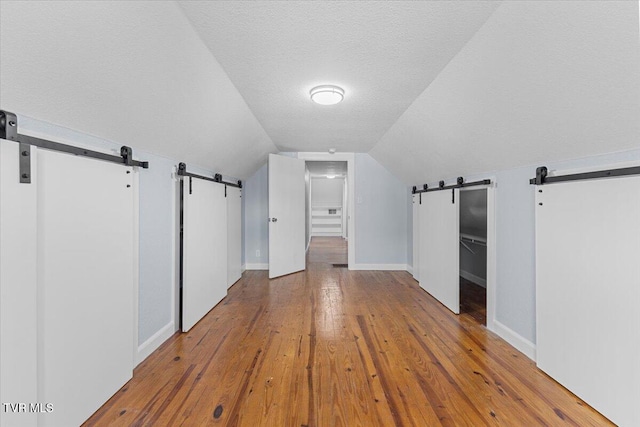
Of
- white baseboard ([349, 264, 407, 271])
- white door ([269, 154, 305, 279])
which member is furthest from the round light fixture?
white baseboard ([349, 264, 407, 271])

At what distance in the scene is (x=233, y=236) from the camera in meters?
4.00

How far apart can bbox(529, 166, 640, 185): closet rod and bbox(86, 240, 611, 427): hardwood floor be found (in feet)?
4.29

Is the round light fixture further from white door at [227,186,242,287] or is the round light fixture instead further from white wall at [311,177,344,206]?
white wall at [311,177,344,206]

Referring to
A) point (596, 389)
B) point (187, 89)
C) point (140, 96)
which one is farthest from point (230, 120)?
point (596, 389)

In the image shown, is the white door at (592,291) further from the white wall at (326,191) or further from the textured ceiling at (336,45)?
the white wall at (326,191)

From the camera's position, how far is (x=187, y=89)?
75.3 inches

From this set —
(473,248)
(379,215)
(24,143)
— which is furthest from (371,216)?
(24,143)

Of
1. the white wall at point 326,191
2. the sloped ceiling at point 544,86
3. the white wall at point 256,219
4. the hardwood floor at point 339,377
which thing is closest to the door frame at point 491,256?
the hardwood floor at point 339,377

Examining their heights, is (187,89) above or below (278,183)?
above

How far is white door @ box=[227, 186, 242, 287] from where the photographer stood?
12.4 ft

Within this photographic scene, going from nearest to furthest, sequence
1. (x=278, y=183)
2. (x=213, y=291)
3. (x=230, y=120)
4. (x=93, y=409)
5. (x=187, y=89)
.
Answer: (x=93, y=409)
(x=187, y=89)
(x=230, y=120)
(x=213, y=291)
(x=278, y=183)

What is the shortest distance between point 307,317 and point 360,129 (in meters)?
2.36

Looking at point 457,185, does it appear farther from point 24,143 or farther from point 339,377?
point 24,143

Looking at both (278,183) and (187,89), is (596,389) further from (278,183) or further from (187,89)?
(278,183)
